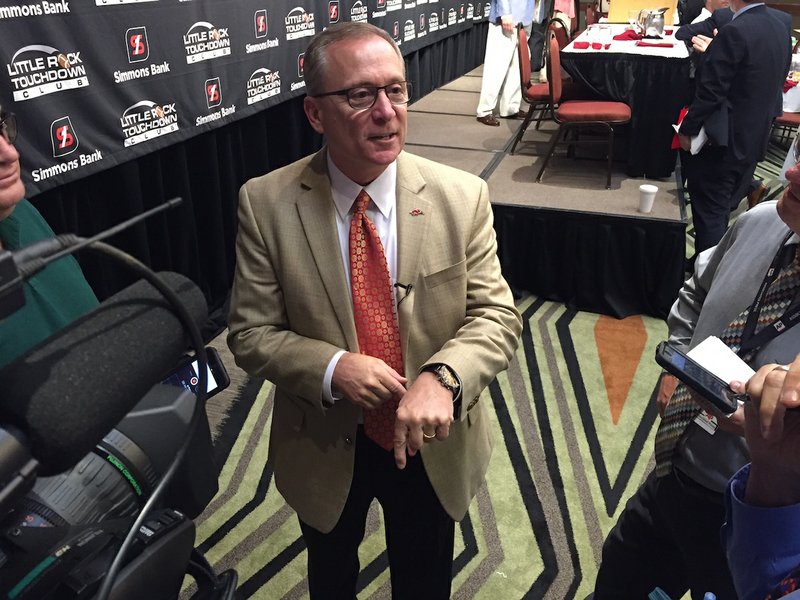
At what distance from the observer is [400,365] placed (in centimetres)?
119

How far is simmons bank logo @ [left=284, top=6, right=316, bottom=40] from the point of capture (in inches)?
128

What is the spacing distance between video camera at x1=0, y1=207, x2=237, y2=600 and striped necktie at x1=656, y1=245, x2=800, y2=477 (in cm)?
88

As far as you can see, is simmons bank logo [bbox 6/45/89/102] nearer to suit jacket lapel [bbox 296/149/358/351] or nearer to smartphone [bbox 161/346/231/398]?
suit jacket lapel [bbox 296/149/358/351]

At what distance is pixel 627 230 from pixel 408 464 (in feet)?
7.85

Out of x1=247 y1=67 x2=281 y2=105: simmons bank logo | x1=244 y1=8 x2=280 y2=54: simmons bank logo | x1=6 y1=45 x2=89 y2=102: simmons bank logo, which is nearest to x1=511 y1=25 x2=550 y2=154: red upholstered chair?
Answer: x1=247 y1=67 x2=281 y2=105: simmons bank logo

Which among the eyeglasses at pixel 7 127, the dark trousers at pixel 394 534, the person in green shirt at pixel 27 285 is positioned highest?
the eyeglasses at pixel 7 127

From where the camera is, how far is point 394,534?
1.38 meters

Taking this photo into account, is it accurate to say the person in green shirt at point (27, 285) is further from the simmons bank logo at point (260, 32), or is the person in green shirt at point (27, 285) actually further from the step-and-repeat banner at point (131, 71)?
the simmons bank logo at point (260, 32)

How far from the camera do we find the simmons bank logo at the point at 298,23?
325 cm

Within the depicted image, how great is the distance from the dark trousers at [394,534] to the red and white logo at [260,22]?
2.42 metres

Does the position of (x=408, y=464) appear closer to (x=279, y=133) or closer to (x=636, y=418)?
(x=636, y=418)

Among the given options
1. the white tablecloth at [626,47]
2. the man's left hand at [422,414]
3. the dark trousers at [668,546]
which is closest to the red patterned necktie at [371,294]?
the man's left hand at [422,414]

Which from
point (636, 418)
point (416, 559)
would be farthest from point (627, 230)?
point (416, 559)

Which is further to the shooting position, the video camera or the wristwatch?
the wristwatch
